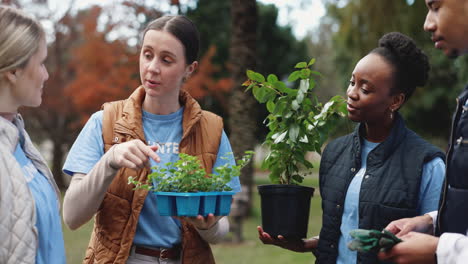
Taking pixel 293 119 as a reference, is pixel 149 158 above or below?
below

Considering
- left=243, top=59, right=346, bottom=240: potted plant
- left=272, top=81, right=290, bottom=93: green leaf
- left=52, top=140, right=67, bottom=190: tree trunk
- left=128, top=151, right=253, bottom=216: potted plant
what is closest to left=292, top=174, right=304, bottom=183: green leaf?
left=243, top=59, right=346, bottom=240: potted plant

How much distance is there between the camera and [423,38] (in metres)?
16.5

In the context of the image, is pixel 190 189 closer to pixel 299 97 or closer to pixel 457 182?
pixel 299 97

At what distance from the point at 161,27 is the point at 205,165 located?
2.37ft

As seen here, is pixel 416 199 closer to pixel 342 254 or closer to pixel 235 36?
pixel 342 254

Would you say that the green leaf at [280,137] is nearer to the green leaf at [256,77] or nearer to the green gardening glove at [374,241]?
the green leaf at [256,77]

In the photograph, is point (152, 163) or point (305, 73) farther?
point (305, 73)

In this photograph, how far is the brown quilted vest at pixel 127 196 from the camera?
2.41m

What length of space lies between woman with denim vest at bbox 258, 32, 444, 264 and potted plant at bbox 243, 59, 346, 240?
188 mm

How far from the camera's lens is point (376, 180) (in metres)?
2.51

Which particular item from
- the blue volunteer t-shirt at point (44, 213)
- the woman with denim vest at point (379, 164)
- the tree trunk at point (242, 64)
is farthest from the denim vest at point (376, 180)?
the tree trunk at point (242, 64)

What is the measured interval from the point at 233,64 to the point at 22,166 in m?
8.88

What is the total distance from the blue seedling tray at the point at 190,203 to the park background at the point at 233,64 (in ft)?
4.74

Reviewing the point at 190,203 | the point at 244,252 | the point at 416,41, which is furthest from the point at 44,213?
the point at 416,41
